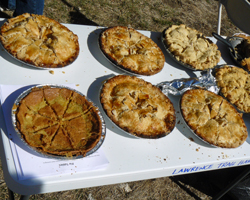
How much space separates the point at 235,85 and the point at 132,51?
102cm

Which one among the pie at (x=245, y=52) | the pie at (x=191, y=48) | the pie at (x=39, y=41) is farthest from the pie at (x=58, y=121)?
the pie at (x=245, y=52)

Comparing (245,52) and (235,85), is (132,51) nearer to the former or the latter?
(235,85)

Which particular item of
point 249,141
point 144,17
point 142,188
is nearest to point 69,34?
point 249,141

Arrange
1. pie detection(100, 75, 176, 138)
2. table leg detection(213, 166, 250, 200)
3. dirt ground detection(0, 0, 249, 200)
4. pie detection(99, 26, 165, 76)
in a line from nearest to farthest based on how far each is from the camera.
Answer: pie detection(100, 75, 176, 138), pie detection(99, 26, 165, 76), table leg detection(213, 166, 250, 200), dirt ground detection(0, 0, 249, 200)

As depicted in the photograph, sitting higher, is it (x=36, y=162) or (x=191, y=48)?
(x=191, y=48)

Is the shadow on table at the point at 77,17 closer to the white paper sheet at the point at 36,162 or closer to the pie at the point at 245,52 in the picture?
the pie at the point at 245,52

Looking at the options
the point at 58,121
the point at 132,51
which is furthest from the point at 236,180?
the point at 58,121

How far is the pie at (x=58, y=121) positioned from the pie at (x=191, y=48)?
3.63ft

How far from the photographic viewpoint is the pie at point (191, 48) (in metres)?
2.33

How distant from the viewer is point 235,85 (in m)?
2.37

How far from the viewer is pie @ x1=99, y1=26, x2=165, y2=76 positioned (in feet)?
6.57

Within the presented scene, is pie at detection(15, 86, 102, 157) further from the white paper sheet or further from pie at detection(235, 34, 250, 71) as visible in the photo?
pie at detection(235, 34, 250, 71)

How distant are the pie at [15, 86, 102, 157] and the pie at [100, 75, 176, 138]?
0.50 ft

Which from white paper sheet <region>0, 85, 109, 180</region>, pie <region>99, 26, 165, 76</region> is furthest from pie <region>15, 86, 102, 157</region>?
pie <region>99, 26, 165, 76</region>
